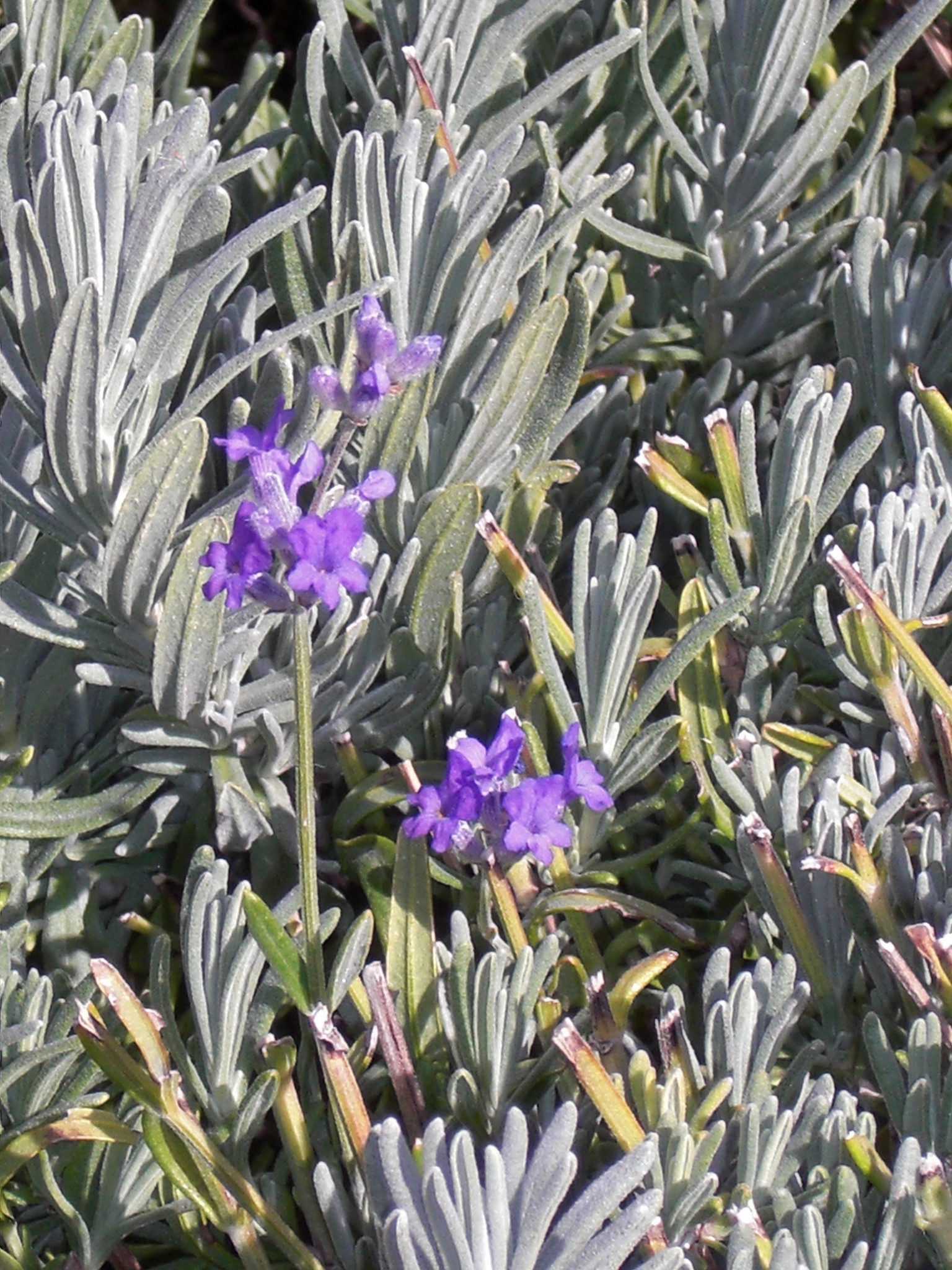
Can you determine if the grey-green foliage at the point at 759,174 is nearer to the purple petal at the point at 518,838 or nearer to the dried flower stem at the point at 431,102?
the dried flower stem at the point at 431,102

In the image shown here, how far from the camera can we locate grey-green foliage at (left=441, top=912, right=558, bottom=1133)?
109cm

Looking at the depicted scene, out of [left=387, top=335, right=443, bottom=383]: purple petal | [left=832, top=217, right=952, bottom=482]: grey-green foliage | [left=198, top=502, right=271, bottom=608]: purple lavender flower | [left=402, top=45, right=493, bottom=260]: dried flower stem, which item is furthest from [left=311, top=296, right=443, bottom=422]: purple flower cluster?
[left=832, top=217, right=952, bottom=482]: grey-green foliage

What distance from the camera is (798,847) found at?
3.90 feet

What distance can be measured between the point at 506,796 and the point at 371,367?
0.36 meters

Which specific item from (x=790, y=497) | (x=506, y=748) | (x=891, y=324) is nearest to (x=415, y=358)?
(x=506, y=748)

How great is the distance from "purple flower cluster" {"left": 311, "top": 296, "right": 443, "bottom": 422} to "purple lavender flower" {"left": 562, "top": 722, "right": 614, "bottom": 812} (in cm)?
32

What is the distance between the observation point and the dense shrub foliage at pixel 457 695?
105cm

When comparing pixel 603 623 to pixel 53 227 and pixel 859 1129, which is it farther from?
pixel 53 227

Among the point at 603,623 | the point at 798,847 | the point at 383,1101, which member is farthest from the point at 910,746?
the point at 383,1101

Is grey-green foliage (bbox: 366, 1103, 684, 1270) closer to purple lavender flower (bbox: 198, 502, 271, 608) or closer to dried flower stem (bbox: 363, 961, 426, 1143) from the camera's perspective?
dried flower stem (bbox: 363, 961, 426, 1143)

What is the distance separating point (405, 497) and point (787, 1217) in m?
0.73

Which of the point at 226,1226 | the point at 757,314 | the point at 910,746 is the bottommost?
the point at 226,1226

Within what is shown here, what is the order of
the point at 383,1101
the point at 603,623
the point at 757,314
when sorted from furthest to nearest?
the point at 757,314 < the point at 603,623 < the point at 383,1101

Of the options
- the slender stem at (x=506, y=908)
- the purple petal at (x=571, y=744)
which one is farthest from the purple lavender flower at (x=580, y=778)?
the slender stem at (x=506, y=908)
